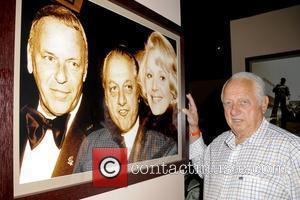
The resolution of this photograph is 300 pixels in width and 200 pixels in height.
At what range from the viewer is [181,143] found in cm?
140

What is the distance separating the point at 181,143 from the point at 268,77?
1252 mm

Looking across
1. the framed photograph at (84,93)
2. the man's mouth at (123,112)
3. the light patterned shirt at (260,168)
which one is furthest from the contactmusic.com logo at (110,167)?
the light patterned shirt at (260,168)

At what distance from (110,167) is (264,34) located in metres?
1.94

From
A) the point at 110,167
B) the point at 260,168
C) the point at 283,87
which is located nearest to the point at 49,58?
the point at 110,167

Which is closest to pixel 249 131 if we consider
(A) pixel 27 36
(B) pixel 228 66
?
(A) pixel 27 36

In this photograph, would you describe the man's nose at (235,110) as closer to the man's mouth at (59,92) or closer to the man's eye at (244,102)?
the man's eye at (244,102)

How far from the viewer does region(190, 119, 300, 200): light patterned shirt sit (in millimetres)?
1173

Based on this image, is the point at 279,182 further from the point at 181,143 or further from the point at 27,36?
the point at 27,36

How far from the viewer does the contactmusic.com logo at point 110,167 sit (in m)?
0.90

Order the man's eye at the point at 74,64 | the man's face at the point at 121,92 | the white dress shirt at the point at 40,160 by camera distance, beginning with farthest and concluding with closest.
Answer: the man's face at the point at 121,92 → the man's eye at the point at 74,64 → the white dress shirt at the point at 40,160

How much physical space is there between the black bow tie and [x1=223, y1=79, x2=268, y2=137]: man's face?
0.85 m

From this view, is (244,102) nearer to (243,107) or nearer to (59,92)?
(243,107)

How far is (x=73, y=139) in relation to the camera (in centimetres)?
80

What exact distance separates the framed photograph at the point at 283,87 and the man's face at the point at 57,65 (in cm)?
184
